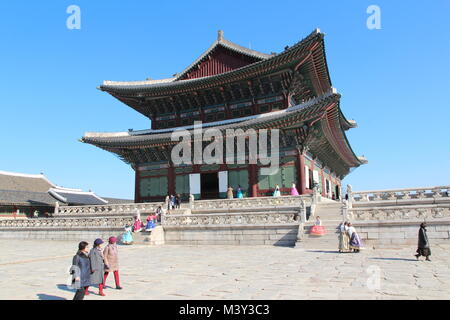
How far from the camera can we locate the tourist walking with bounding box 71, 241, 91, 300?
586 cm

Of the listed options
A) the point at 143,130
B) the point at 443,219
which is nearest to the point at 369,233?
the point at 443,219

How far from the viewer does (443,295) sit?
6172 millimetres

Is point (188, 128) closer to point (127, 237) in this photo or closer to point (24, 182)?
point (127, 237)

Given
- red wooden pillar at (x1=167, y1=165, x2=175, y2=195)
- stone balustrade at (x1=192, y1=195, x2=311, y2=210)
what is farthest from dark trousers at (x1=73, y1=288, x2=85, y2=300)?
red wooden pillar at (x1=167, y1=165, x2=175, y2=195)

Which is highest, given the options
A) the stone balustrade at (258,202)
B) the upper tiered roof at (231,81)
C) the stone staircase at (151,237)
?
the upper tiered roof at (231,81)

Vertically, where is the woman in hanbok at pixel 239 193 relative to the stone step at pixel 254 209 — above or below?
above

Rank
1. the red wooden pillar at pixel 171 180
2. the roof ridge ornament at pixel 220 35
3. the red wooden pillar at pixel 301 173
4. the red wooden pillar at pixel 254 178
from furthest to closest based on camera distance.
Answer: the roof ridge ornament at pixel 220 35 < the red wooden pillar at pixel 171 180 < the red wooden pillar at pixel 254 178 < the red wooden pillar at pixel 301 173

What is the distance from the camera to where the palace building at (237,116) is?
23.5 metres

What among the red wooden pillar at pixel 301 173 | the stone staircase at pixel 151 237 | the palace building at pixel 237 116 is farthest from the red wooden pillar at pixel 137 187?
the red wooden pillar at pixel 301 173

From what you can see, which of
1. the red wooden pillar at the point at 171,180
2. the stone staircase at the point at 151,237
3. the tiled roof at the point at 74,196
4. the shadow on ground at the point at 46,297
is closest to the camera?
the shadow on ground at the point at 46,297

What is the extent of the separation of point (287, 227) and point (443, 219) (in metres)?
6.37

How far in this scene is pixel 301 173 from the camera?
76.7 feet

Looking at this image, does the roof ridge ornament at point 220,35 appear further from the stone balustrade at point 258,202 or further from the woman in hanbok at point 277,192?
the stone balustrade at point 258,202

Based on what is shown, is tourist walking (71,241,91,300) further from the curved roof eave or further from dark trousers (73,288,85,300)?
the curved roof eave
